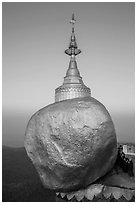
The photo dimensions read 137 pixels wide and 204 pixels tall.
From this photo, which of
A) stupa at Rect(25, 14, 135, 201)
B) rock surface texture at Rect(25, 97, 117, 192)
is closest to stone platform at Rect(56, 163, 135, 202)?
stupa at Rect(25, 14, 135, 201)

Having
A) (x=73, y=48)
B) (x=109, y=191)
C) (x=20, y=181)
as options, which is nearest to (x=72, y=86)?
(x=73, y=48)

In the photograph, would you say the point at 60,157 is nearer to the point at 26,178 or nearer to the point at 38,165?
the point at 38,165

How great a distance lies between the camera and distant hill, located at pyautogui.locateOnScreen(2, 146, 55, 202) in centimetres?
765

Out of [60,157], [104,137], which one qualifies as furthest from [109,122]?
[60,157]

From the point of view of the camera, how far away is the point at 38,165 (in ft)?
13.1

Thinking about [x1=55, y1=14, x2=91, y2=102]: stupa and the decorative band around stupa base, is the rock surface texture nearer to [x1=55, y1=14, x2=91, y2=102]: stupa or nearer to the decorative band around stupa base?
the decorative band around stupa base

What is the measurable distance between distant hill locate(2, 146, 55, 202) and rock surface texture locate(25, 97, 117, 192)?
3.45 m

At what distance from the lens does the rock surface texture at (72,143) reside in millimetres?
3650

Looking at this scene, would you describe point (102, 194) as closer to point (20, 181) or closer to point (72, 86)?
point (72, 86)

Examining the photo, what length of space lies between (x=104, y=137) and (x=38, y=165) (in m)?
1.21

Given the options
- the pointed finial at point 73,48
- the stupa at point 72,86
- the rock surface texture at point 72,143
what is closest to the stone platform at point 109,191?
the rock surface texture at point 72,143

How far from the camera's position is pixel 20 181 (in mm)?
9250

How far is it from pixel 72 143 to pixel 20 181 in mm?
6394

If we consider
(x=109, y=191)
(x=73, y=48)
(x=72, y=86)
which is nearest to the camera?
(x=109, y=191)
